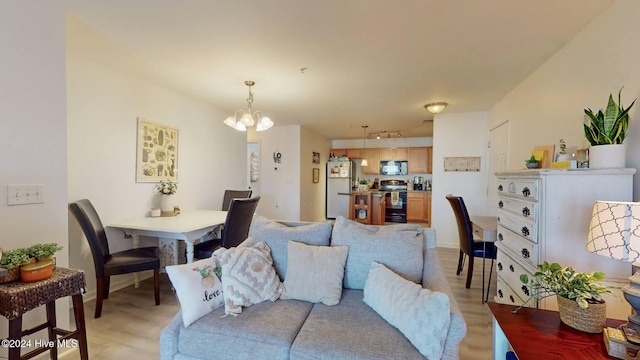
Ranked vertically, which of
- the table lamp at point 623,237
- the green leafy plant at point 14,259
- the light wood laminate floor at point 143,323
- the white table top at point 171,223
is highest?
the table lamp at point 623,237

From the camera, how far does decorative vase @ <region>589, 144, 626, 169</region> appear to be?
1.45 m

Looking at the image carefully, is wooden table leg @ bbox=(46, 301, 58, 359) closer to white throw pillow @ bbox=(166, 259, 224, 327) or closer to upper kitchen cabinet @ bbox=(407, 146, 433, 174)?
white throw pillow @ bbox=(166, 259, 224, 327)

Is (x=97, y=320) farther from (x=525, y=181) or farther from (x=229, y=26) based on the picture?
(x=525, y=181)

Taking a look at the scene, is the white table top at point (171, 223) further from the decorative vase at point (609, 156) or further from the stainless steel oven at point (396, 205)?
the stainless steel oven at point (396, 205)

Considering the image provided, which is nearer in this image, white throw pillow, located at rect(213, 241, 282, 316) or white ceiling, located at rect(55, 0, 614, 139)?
white throw pillow, located at rect(213, 241, 282, 316)

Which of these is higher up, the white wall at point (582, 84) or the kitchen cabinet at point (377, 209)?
the white wall at point (582, 84)

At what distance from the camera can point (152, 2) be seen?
1.72 meters

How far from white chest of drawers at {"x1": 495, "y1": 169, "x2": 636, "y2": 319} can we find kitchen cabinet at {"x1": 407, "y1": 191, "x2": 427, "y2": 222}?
4.98 meters

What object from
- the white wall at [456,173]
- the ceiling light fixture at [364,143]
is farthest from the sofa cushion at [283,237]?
the ceiling light fixture at [364,143]

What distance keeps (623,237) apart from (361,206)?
19.2ft

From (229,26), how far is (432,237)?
6.87 feet

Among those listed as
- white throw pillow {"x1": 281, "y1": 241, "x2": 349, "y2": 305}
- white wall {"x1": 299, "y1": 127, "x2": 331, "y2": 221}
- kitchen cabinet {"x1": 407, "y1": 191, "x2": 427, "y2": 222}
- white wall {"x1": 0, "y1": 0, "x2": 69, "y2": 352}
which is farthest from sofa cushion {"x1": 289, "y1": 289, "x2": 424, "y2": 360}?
kitchen cabinet {"x1": 407, "y1": 191, "x2": 427, "y2": 222}

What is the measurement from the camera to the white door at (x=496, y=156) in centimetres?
364

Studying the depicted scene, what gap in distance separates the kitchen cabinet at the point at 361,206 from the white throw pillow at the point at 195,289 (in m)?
5.47
